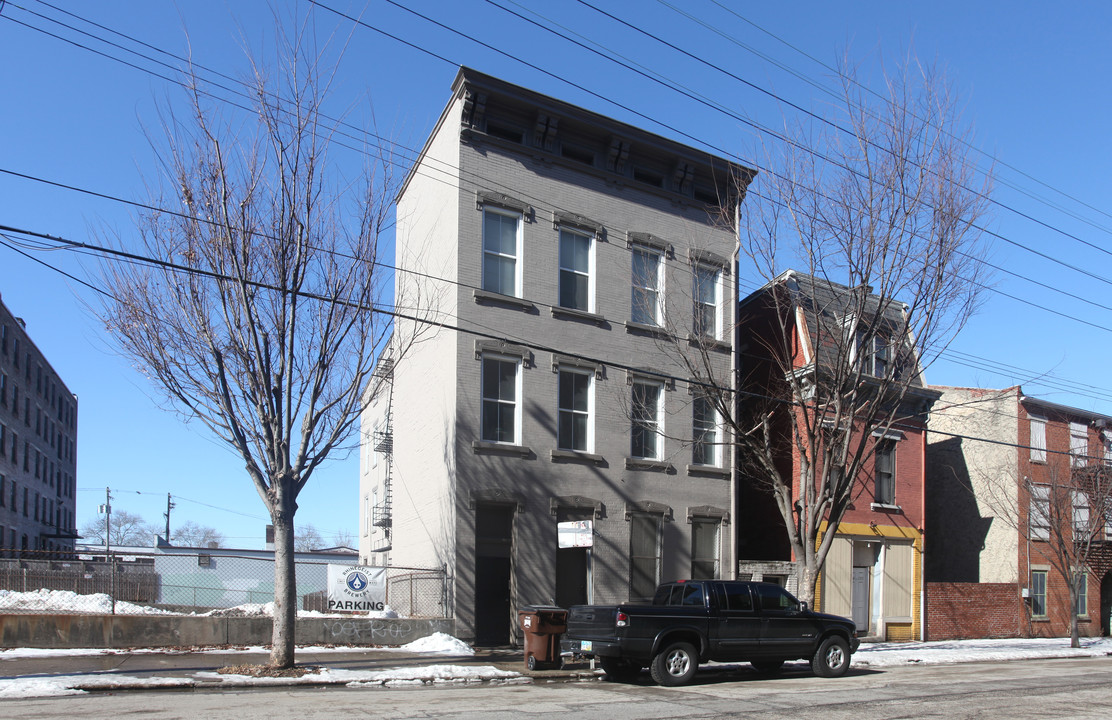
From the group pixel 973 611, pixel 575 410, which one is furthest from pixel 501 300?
pixel 973 611

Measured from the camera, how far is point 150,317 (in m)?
15.3

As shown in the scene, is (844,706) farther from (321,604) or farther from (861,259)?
(321,604)

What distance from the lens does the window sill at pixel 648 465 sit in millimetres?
22688

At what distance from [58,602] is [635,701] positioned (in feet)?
38.2

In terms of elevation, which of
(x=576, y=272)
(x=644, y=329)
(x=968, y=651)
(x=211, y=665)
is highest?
(x=576, y=272)

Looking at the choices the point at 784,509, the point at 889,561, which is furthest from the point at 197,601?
the point at 889,561

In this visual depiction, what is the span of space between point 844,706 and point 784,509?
29.1ft

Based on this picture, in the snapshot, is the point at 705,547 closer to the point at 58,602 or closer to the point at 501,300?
the point at 501,300

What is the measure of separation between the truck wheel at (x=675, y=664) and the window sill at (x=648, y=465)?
7877 millimetres

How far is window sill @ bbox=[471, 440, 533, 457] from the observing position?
20.3 meters

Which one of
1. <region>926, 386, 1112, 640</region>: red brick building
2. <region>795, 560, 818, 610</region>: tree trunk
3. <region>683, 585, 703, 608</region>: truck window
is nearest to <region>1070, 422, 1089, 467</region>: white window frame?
<region>926, 386, 1112, 640</region>: red brick building

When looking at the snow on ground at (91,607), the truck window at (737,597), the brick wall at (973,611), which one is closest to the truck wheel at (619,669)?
the truck window at (737,597)

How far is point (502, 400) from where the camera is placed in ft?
69.3

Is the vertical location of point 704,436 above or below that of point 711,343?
below
